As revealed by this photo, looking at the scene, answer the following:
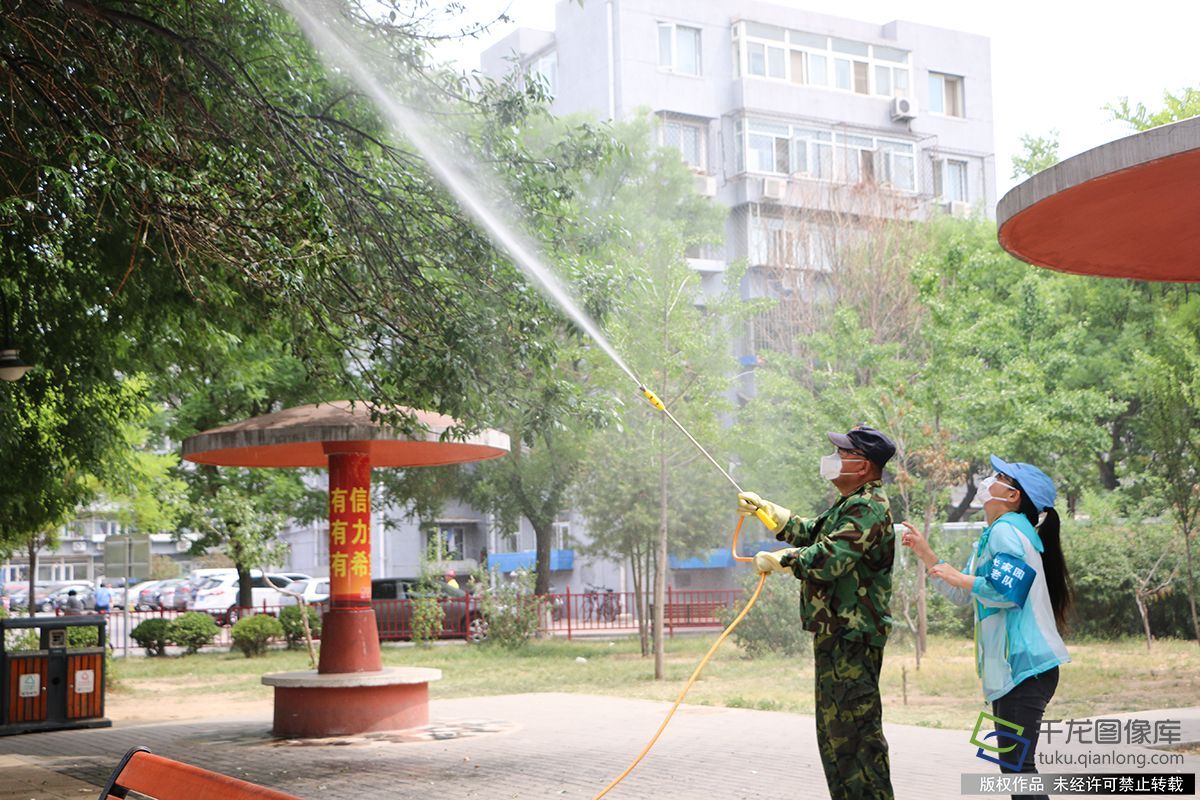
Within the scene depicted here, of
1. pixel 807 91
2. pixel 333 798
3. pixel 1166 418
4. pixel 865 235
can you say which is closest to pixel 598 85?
pixel 807 91

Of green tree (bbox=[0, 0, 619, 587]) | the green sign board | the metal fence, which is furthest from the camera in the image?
the metal fence

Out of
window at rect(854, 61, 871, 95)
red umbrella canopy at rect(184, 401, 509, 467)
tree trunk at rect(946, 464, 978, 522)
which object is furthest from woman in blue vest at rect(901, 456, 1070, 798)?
window at rect(854, 61, 871, 95)

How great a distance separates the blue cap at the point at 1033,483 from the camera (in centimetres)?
630

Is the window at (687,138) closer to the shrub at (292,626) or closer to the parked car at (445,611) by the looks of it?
the parked car at (445,611)

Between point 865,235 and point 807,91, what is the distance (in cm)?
1071

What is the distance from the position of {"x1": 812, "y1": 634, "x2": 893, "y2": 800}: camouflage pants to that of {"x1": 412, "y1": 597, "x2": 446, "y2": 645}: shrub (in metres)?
22.9

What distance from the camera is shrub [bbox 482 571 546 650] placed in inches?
1044

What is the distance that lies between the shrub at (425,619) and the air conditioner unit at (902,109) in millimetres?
24896

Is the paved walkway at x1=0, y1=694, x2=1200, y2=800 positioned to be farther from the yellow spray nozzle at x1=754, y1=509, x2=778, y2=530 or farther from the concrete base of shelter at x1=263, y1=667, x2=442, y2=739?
the yellow spray nozzle at x1=754, y1=509, x2=778, y2=530

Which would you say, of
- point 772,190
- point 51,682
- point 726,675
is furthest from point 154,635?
point 772,190

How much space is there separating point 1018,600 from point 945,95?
143 ft

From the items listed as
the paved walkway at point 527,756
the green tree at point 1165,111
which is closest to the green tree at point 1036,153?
the green tree at point 1165,111

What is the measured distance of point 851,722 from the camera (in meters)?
5.92

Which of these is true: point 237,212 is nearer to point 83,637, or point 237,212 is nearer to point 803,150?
point 83,637
